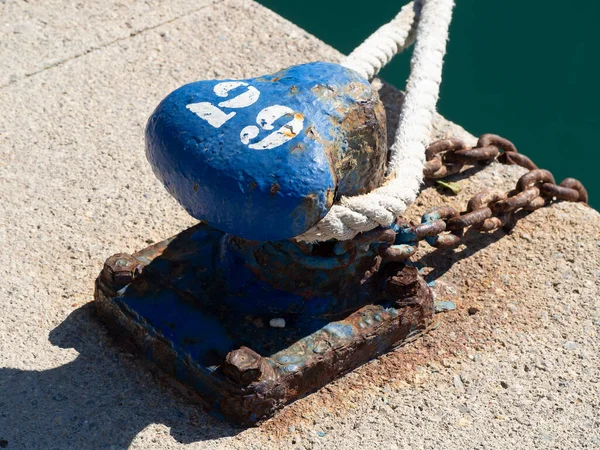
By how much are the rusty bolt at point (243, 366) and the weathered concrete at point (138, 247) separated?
16 centimetres

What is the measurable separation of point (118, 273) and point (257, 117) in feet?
2.10

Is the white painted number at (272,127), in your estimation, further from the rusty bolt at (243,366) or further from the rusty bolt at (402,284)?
the rusty bolt at (402,284)

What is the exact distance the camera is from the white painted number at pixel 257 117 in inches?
87.7

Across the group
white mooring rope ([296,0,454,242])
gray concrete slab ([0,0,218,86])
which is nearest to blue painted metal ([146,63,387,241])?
white mooring rope ([296,0,454,242])

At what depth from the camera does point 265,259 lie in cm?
263

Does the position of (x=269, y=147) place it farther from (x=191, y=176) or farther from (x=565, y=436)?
(x=565, y=436)

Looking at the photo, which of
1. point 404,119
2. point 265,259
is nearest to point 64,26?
point 404,119

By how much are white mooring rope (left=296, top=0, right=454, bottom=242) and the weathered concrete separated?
0.32m

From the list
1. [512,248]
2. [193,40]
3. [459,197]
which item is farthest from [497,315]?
[193,40]

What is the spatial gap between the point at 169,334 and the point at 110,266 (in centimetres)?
26

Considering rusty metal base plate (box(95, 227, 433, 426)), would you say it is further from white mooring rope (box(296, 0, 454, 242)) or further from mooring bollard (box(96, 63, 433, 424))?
white mooring rope (box(296, 0, 454, 242))

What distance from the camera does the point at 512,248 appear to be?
3180 millimetres

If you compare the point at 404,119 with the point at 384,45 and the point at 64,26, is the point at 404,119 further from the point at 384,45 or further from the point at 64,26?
the point at 64,26

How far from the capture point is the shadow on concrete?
2445mm
